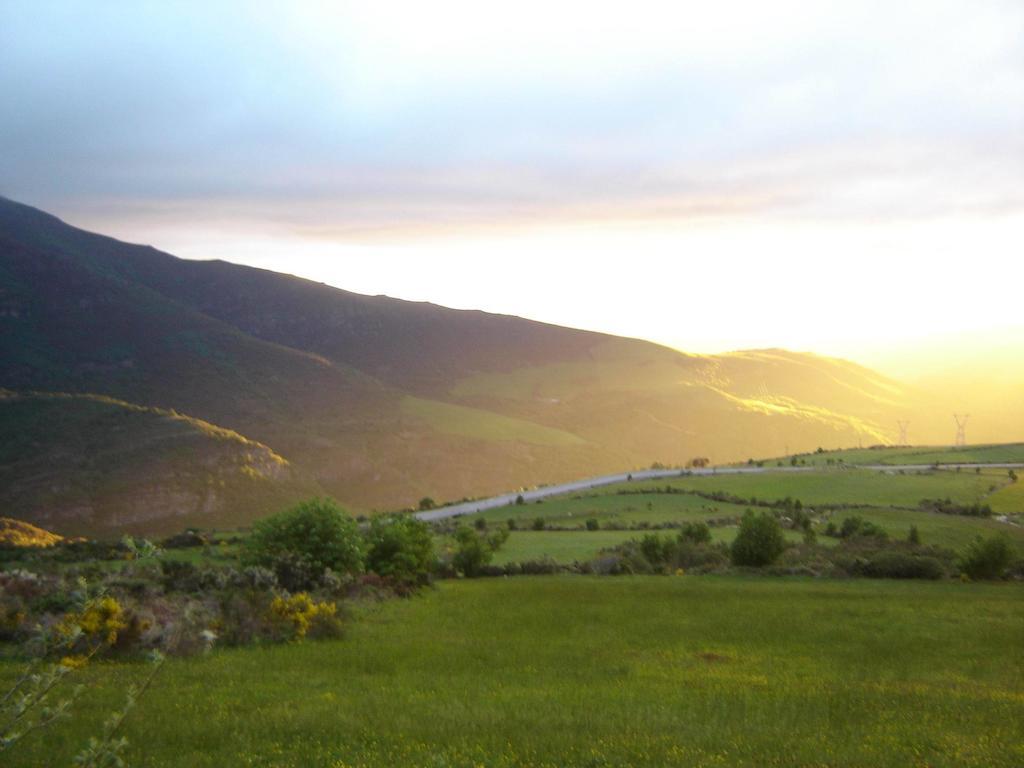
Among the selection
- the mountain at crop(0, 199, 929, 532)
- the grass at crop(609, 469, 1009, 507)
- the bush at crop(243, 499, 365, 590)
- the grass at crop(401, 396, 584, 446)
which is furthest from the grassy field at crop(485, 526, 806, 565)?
the grass at crop(401, 396, 584, 446)

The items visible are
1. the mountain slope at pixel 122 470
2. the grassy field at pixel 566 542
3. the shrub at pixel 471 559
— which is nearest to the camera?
the shrub at pixel 471 559

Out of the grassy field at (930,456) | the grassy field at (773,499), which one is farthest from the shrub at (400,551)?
the grassy field at (930,456)

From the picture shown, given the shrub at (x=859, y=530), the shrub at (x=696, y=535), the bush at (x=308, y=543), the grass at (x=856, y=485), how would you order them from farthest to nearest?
the grass at (x=856, y=485), the shrub at (x=859, y=530), the shrub at (x=696, y=535), the bush at (x=308, y=543)

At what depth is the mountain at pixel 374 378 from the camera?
98562mm

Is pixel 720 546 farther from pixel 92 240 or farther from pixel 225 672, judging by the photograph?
pixel 92 240

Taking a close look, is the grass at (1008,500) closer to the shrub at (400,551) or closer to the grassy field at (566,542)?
the grassy field at (566,542)

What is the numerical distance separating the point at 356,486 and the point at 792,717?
268ft

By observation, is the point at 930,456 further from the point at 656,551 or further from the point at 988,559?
the point at 988,559

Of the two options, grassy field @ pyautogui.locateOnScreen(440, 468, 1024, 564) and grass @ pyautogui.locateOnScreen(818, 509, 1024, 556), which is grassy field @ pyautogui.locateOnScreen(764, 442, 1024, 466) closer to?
grassy field @ pyautogui.locateOnScreen(440, 468, 1024, 564)

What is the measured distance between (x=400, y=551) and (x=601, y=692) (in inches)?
528

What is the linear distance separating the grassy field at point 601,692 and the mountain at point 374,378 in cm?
5127

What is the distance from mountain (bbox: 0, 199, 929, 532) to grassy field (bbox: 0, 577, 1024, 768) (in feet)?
168

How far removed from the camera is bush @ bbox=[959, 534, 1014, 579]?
25.8 meters

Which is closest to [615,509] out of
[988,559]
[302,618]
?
[988,559]
